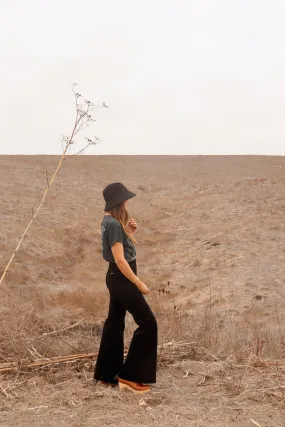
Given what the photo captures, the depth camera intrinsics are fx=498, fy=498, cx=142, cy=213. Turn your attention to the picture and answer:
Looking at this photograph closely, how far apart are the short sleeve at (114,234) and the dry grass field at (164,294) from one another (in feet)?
3.84

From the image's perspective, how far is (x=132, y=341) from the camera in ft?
12.6

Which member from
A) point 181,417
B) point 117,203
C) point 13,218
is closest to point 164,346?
point 181,417

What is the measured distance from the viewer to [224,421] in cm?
338

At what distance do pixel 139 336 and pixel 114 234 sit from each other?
2.67 feet

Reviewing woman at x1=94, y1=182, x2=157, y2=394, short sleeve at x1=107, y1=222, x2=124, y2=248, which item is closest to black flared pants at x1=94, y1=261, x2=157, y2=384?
woman at x1=94, y1=182, x2=157, y2=394

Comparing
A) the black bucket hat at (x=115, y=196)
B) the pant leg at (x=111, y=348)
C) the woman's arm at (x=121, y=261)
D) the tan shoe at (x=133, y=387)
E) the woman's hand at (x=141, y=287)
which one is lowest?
the tan shoe at (x=133, y=387)

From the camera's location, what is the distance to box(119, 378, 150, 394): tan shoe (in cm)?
384

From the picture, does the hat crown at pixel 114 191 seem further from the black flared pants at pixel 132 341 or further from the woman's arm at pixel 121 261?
the black flared pants at pixel 132 341

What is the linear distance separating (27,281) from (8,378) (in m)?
6.76

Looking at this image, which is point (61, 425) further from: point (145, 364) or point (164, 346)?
point (164, 346)

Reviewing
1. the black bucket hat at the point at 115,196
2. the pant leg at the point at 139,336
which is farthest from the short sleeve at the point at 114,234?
the pant leg at the point at 139,336

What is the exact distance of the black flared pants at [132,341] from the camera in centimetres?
376

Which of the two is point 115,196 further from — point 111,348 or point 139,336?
point 111,348

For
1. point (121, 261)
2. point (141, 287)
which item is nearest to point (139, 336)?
point (141, 287)
